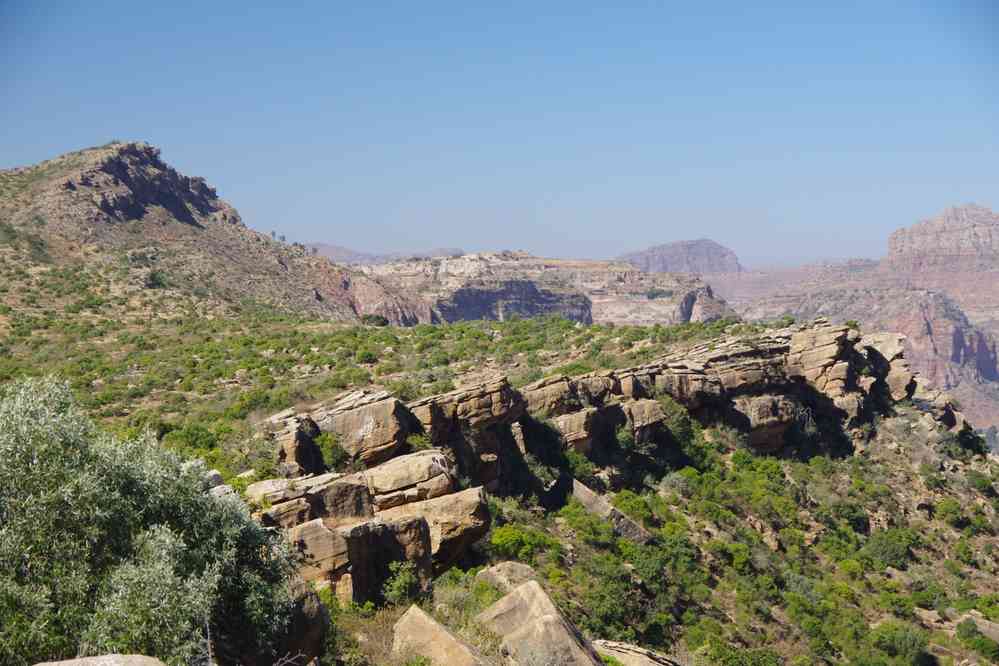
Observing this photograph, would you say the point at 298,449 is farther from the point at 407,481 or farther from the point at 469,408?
the point at 469,408

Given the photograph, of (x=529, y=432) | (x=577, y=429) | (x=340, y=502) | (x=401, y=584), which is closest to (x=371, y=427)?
(x=340, y=502)

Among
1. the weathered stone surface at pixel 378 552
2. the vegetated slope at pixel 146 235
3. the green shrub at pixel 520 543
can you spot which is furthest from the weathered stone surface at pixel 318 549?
the vegetated slope at pixel 146 235

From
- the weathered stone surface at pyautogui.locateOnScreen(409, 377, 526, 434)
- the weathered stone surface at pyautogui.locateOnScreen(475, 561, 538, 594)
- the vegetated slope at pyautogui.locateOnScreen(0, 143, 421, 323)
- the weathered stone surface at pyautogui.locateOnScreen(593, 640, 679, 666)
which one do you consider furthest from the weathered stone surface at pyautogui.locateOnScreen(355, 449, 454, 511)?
the vegetated slope at pyautogui.locateOnScreen(0, 143, 421, 323)

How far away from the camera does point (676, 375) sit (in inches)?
1587

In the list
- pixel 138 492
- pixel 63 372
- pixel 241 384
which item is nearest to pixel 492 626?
pixel 138 492

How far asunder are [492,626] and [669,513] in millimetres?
20372

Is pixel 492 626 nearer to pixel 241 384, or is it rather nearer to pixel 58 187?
pixel 241 384

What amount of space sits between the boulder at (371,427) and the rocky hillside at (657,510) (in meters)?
0.07

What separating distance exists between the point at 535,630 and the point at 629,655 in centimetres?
433

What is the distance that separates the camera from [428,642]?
14102mm

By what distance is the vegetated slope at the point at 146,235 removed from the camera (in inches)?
2687

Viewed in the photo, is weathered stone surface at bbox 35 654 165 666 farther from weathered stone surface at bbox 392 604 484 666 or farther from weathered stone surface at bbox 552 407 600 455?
weathered stone surface at bbox 552 407 600 455

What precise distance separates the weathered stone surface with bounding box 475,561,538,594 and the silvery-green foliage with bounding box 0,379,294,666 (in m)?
5.45

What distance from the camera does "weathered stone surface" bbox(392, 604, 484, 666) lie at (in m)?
13.5
